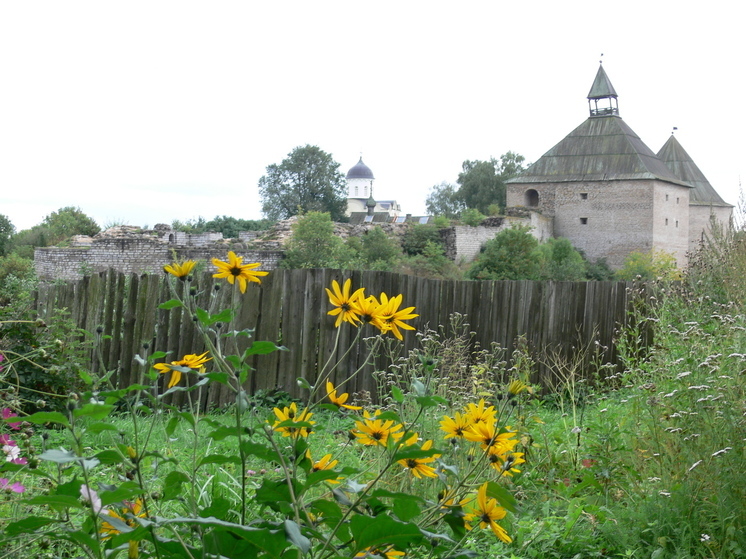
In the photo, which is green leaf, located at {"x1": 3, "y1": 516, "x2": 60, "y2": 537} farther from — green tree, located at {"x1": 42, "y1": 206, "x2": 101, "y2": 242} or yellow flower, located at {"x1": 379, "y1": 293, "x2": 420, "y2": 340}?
green tree, located at {"x1": 42, "y1": 206, "x2": 101, "y2": 242}

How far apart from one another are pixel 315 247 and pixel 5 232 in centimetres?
1776

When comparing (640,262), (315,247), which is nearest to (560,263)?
(640,262)

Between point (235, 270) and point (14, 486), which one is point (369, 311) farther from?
point (14, 486)

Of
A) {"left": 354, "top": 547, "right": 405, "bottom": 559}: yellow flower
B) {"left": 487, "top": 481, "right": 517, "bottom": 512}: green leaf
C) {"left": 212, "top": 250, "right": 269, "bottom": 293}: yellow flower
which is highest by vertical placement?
{"left": 212, "top": 250, "right": 269, "bottom": 293}: yellow flower

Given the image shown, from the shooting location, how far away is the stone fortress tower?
127 feet

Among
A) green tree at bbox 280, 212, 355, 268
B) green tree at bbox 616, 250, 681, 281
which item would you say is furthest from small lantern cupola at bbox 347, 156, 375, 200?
green tree at bbox 280, 212, 355, 268

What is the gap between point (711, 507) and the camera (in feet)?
9.10

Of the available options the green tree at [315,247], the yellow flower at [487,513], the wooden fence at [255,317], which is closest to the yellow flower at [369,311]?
the yellow flower at [487,513]

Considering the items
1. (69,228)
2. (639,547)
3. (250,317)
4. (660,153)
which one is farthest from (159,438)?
(660,153)

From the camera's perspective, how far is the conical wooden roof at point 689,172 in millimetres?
45406

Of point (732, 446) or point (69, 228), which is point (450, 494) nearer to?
point (732, 446)

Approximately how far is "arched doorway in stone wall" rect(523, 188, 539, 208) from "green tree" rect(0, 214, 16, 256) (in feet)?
84.5

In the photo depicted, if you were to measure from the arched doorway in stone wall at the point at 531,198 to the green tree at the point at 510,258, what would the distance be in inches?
386

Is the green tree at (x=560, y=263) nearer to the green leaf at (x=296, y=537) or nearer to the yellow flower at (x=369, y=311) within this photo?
the yellow flower at (x=369, y=311)
